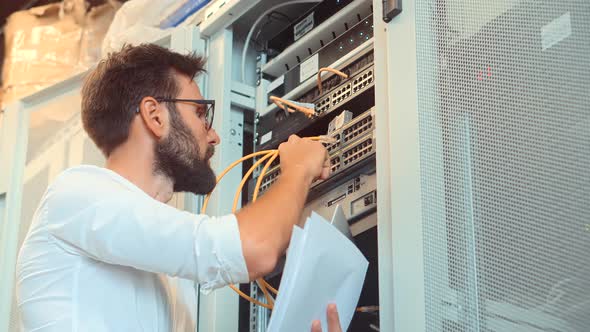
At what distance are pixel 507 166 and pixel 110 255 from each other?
0.58m

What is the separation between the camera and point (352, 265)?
3.23ft

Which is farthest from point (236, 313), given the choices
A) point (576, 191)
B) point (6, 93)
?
point (6, 93)

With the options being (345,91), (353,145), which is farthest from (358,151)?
(345,91)

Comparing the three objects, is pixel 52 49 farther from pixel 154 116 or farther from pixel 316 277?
pixel 316 277

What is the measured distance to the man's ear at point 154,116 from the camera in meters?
1.23

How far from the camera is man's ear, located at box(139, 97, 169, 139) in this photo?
1.23m

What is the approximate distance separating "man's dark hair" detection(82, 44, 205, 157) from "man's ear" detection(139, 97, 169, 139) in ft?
0.06

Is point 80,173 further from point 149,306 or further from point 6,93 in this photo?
point 6,93

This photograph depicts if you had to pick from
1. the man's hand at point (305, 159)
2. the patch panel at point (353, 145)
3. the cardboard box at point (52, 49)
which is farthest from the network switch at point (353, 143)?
Answer: the cardboard box at point (52, 49)

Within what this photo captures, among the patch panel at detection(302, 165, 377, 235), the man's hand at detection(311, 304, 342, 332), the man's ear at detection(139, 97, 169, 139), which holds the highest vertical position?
the man's ear at detection(139, 97, 169, 139)

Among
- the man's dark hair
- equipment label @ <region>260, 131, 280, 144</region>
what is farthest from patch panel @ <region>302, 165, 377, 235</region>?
the man's dark hair

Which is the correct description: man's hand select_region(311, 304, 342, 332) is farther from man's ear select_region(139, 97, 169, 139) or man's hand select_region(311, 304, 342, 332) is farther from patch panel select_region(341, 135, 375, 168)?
man's ear select_region(139, 97, 169, 139)

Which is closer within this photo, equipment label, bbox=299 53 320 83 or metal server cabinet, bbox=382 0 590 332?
metal server cabinet, bbox=382 0 590 332

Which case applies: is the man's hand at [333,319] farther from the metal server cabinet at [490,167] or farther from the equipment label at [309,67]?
the equipment label at [309,67]
